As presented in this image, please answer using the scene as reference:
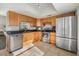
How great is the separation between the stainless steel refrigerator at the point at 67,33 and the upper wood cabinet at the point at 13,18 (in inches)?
55.9

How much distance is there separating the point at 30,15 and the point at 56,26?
1.10 m

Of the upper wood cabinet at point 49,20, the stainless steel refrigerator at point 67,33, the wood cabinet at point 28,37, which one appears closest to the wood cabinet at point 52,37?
the stainless steel refrigerator at point 67,33

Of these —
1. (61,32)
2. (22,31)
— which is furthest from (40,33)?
(61,32)

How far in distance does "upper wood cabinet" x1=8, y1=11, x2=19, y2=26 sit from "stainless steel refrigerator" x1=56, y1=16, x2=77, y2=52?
142cm

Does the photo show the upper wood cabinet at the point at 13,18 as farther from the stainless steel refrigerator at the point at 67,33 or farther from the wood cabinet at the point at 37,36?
the stainless steel refrigerator at the point at 67,33

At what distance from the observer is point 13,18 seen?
6.24ft

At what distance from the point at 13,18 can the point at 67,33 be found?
1647mm

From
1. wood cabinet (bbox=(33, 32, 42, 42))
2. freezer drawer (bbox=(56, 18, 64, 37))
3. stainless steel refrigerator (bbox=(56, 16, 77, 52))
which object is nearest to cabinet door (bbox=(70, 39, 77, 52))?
stainless steel refrigerator (bbox=(56, 16, 77, 52))

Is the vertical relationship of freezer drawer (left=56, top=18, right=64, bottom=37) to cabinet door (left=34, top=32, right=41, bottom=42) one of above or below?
above

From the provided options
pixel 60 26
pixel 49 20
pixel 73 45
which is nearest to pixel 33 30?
pixel 49 20

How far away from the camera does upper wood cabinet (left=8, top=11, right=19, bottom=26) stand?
6.03 ft

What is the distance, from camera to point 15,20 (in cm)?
194

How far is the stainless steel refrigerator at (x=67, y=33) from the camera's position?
2.40 metres

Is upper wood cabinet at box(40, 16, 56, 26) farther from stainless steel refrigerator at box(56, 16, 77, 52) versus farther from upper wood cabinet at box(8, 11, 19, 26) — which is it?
upper wood cabinet at box(8, 11, 19, 26)
